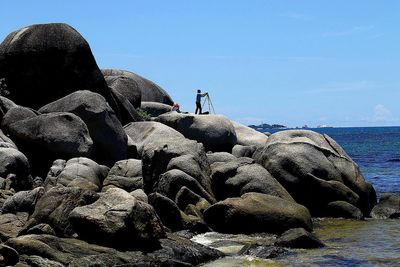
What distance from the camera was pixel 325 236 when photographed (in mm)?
20906

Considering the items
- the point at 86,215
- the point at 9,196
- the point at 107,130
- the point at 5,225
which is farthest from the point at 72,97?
the point at 86,215

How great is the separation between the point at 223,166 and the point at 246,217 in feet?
14.2

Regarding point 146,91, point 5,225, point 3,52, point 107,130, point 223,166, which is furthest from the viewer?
point 146,91

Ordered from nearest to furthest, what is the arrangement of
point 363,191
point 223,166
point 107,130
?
point 223,166
point 363,191
point 107,130

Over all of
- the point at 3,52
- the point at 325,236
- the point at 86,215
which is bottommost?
the point at 325,236

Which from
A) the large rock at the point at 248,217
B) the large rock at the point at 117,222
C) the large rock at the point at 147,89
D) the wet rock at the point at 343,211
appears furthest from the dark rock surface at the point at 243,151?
the large rock at the point at 117,222

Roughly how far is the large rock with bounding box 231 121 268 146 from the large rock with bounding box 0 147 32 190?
1409 centimetres

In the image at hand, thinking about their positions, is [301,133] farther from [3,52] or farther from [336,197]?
[3,52]

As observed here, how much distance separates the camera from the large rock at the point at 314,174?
82.0 feet

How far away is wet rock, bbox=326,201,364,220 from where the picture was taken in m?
24.6

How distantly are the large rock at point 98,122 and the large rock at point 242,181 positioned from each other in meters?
5.57

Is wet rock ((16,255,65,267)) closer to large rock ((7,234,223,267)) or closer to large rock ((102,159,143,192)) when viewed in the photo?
large rock ((7,234,223,267))

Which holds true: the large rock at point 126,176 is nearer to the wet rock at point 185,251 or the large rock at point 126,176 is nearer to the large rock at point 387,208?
the wet rock at point 185,251

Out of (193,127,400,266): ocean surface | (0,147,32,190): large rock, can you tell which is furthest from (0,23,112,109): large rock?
(193,127,400,266): ocean surface
